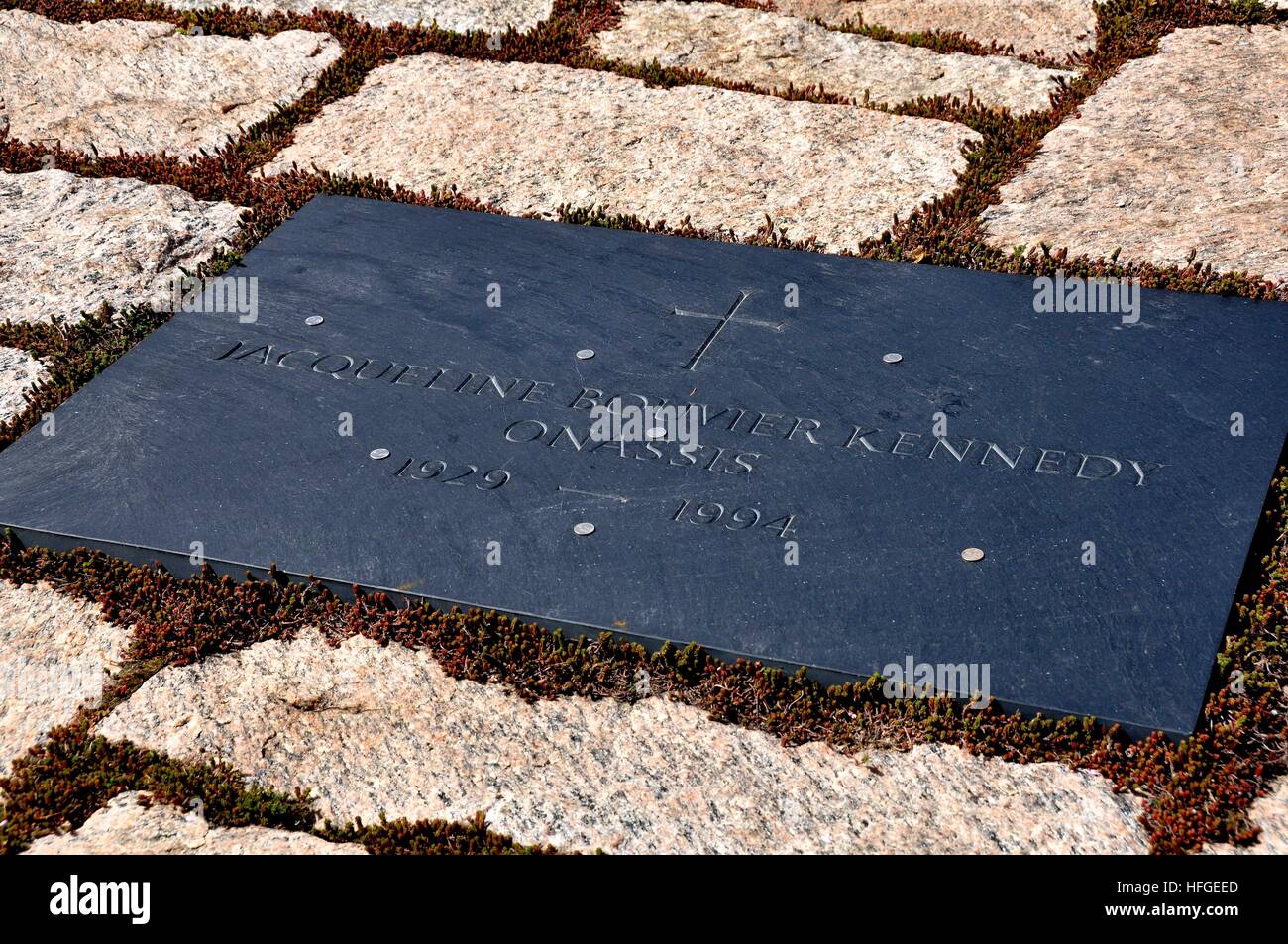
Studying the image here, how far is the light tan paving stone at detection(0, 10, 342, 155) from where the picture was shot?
31.5 ft

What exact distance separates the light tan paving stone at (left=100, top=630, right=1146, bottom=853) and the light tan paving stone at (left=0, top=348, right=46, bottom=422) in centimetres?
240

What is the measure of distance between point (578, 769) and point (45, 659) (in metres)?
2.22

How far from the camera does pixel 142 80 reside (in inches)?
401

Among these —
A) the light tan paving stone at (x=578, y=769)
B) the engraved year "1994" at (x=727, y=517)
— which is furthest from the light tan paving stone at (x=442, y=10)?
the light tan paving stone at (x=578, y=769)

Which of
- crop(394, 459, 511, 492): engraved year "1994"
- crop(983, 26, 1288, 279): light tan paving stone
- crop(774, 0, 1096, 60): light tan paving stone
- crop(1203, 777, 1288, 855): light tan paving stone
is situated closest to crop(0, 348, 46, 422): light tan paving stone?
crop(394, 459, 511, 492): engraved year "1994"

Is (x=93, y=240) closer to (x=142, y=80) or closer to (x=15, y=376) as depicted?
(x=15, y=376)

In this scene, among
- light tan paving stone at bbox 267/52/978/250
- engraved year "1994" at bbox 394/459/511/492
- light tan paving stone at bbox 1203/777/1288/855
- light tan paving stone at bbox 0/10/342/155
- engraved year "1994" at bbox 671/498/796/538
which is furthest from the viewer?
light tan paving stone at bbox 0/10/342/155

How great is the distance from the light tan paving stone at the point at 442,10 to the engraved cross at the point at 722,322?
471 cm

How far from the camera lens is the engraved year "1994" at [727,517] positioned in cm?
525

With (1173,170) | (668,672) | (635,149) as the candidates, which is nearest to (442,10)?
(635,149)

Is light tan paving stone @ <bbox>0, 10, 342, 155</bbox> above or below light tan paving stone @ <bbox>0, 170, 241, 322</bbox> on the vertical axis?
above

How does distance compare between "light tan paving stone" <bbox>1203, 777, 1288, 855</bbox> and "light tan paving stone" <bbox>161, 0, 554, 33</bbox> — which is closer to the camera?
"light tan paving stone" <bbox>1203, 777, 1288, 855</bbox>

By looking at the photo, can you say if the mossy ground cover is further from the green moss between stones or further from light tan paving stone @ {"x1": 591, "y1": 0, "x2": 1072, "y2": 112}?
light tan paving stone @ {"x1": 591, "y1": 0, "x2": 1072, "y2": 112}

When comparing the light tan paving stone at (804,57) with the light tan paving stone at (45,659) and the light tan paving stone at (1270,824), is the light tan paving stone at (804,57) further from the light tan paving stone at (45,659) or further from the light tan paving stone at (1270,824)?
the light tan paving stone at (45,659)
